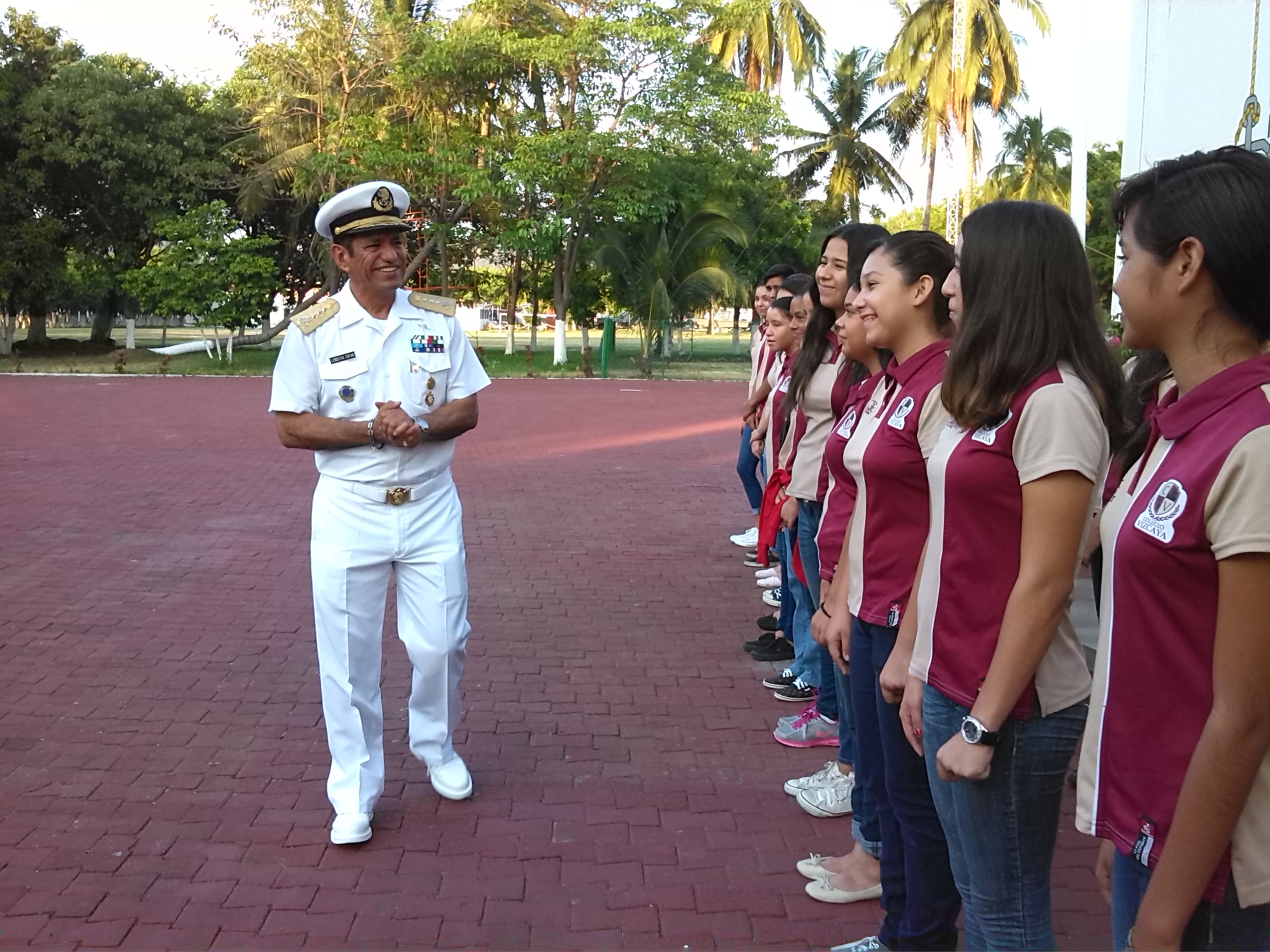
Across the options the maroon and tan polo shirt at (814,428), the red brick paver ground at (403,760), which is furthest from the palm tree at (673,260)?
the maroon and tan polo shirt at (814,428)

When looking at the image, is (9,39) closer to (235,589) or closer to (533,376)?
(533,376)

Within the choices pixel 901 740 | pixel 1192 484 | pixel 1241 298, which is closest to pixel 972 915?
pixel 901 740

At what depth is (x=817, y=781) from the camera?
4133 millimetres

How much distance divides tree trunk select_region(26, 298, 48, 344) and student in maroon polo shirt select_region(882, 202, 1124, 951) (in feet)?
119

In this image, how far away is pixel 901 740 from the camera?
265 cm

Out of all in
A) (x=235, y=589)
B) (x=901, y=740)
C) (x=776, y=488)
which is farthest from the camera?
(x=235, y=589)

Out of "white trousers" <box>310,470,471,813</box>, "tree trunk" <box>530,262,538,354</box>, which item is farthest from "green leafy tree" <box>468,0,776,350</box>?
"white trousers" <box>310,470,471,813</box>

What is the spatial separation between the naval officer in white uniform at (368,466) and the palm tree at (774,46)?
34.6 metres

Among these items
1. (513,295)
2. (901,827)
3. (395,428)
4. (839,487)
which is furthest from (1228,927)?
(513,295)

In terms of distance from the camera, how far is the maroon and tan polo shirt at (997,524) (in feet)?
6.74

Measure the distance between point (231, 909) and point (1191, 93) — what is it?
8.84 meters

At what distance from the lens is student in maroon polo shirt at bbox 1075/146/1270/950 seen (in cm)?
154

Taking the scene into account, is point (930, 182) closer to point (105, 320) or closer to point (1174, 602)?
point (105, 320)

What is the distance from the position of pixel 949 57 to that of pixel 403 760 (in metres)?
34.8
